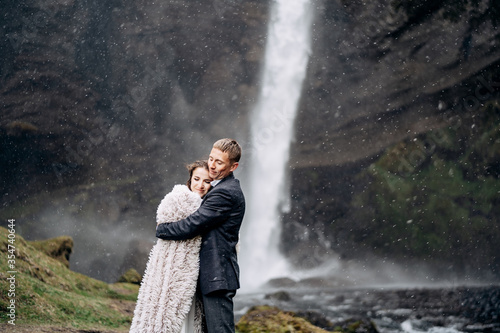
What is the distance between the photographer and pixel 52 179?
20.0m

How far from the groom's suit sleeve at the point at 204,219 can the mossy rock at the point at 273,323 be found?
326cm

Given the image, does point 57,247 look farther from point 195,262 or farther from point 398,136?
point 398,136

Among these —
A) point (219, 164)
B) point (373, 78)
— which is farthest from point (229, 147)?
point (373, 78)

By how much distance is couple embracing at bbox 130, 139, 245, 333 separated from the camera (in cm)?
240

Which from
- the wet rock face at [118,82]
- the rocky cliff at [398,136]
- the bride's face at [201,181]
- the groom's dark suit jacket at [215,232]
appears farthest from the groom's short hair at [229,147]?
the wet rock face at [118,82]

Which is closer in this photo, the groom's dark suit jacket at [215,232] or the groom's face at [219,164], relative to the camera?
the groom's dark suit jacket at [215,232]

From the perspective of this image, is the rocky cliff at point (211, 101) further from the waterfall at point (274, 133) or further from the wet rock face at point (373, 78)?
the waterfall at point (274, 133)

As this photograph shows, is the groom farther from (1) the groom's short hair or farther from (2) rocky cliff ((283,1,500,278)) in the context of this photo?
(2) rocky cliff ((283,1,500,278))

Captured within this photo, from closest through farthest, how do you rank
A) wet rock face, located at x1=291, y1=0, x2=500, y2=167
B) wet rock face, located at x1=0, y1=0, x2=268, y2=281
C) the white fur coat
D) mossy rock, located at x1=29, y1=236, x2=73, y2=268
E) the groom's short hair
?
the white fur coat < the groom's short hair < mossy rock, located at x1=29, y1=236, x2=73, y2=268 < wet rock face, located at x1=0, y1=0, x2=268, y2=281 < wet rock face, located at x1=291, y1=0, x2=500, y2=167

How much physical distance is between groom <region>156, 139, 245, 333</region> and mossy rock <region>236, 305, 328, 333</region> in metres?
3.08

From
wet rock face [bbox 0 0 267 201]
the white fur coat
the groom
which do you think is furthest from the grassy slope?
wet rock face [bbox 0 0 267 201]

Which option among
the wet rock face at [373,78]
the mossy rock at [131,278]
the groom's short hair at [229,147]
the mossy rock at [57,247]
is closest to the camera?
the groom's short hair at [229,147]

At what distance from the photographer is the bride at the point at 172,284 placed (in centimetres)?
240

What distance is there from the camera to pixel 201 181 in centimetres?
279
